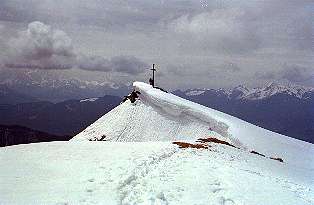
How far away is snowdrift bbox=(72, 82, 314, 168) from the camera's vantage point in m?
39.2

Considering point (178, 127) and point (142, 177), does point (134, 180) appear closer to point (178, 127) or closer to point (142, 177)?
point (142, 177)

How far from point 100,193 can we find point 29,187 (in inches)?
115

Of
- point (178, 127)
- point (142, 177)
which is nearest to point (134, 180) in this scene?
point (142, 177)

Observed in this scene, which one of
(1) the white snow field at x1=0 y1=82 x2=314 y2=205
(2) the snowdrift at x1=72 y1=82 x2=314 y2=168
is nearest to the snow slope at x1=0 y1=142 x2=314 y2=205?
(1) the white snow field at x1=0 y1=82 x2=314 y2=205

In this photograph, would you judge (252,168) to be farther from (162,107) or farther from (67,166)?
(162,107)

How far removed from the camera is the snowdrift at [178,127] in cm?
3922

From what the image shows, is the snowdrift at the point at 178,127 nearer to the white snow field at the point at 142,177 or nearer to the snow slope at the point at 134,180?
the white snow field at the point at 142,177

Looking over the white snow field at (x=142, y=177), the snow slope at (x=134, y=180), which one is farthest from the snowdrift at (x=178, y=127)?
the snow slope at (x=134, y=180)

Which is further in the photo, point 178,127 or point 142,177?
point 178,127

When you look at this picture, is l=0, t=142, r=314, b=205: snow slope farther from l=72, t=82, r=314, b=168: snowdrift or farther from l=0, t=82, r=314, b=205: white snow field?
l=72, t=82, r=314, b=168: snowdrift

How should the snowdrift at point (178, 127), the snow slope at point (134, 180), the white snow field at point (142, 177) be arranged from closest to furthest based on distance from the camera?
the snow slope at point (134, 180), the white snow field at point (142, 177), the snowdrift at point (178, 127)

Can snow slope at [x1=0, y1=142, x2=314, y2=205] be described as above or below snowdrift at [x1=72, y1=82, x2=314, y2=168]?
above

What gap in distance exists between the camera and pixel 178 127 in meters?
47.9

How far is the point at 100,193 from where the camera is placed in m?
14.6
